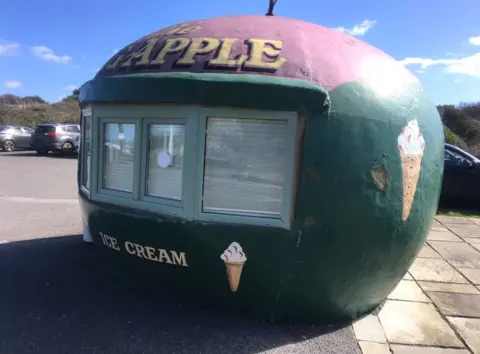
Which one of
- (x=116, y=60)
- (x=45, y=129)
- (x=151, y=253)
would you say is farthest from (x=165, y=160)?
(x=45, y=129)

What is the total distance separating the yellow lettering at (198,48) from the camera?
3.72 m

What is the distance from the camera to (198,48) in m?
3.80

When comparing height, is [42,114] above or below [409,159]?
above

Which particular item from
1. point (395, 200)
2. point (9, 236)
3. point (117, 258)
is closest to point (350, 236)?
point (395, 200)

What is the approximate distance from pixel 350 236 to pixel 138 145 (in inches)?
76.6

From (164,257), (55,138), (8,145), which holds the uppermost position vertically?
(55,138)

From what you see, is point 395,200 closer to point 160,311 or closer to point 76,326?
point 160,311

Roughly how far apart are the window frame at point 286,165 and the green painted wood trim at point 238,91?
0.07 meters

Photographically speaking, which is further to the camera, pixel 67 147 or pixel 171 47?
pixel 67 147

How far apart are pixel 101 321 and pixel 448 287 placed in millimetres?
3985

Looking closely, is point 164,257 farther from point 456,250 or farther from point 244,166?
point 456,250

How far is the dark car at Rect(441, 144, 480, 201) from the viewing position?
1089 centimetres

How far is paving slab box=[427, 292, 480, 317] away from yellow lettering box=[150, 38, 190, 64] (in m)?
3.68

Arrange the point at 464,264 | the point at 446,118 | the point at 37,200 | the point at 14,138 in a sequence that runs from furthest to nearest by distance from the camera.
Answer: the point at 446,118 → the point at 14,138 → the point at 37,200 → the point at 464,264
